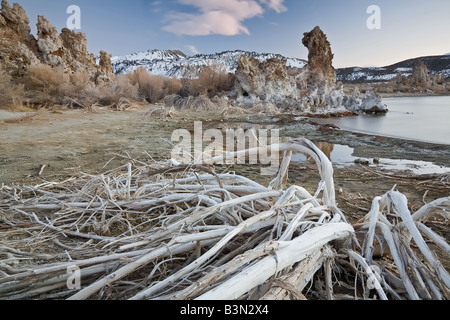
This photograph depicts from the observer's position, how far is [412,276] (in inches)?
38.5

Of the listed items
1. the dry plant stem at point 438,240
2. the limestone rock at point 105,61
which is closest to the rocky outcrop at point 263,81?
the limestone rock at point 105,61

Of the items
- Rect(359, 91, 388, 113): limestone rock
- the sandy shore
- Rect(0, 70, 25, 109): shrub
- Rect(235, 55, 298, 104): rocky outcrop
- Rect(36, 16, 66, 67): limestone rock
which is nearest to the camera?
the sandy shore

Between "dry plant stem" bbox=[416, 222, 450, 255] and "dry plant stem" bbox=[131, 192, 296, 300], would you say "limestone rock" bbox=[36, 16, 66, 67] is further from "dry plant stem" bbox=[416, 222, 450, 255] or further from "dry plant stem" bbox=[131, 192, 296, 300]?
"dry plant stem" bbox=[416, 222, 450, 255]

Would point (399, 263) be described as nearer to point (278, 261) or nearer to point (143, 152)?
point (278, 261)

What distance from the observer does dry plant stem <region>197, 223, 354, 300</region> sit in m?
0.72

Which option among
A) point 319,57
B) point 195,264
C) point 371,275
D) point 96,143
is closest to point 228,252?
point 195,264

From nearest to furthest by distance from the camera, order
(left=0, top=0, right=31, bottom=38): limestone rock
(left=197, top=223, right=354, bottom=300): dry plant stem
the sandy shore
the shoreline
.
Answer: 1. (left=197, top=223, right=354, bottom=300): dry plant stem
2. the sandy shore
3. the shoreline
4. (left=0, top=0, right=31, bottom=38): limestone rock

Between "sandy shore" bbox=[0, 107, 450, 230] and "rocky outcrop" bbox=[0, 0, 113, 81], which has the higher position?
"rocky outcrop" bbox=[0, 0, 113, 81]

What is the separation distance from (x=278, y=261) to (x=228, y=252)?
39 cm

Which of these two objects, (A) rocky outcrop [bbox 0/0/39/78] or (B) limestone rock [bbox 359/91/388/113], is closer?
(A) rocky outcrop [bbox 0/0/39/78]

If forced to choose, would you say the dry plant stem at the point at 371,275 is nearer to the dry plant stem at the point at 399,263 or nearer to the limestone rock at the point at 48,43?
the dry plant stem at the point at 399,263

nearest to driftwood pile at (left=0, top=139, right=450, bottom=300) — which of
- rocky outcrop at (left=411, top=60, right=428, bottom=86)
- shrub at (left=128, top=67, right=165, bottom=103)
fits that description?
shrub at (left=128, top=67, right=165, bottom=103)

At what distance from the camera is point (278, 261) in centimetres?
83

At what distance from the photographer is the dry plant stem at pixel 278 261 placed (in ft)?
2.37
